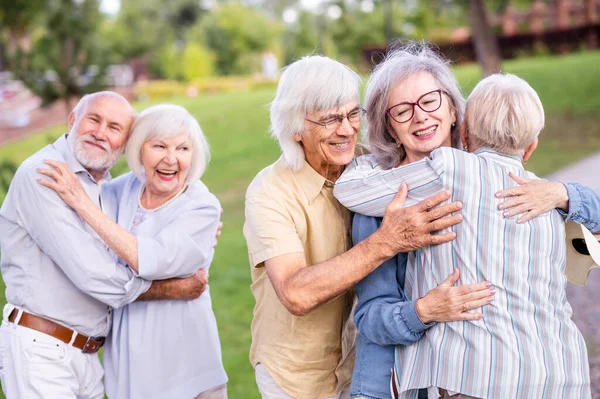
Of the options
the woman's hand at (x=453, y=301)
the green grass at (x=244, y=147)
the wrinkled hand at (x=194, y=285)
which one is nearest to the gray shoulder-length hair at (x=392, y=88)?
the woman's hand at (x=453, y=301)

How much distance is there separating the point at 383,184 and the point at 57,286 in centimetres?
138

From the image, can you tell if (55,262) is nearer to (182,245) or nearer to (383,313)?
(182,245)

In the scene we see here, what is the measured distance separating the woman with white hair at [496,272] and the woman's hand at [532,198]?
3 cm

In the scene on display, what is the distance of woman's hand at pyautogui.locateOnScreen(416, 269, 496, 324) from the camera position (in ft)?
7.77

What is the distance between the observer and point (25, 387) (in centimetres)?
296

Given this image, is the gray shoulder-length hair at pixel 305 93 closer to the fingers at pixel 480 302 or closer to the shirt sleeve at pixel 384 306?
the shirt sleeve at pixel 384 306

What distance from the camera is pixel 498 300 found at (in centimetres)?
236

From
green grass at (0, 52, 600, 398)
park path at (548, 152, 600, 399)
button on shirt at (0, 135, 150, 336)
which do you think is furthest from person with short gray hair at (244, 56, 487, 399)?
park path at (548, 152, 600, 399)

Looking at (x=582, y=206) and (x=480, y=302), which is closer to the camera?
(x=480, y=302)

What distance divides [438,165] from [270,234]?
2.11 ft

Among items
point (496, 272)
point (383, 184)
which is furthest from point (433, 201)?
point (496, 272)

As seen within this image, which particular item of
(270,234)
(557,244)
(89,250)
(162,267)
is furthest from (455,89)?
(89,250)

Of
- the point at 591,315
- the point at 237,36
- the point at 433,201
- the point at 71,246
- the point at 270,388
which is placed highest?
the point at 237,36

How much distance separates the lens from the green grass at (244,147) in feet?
22.6
